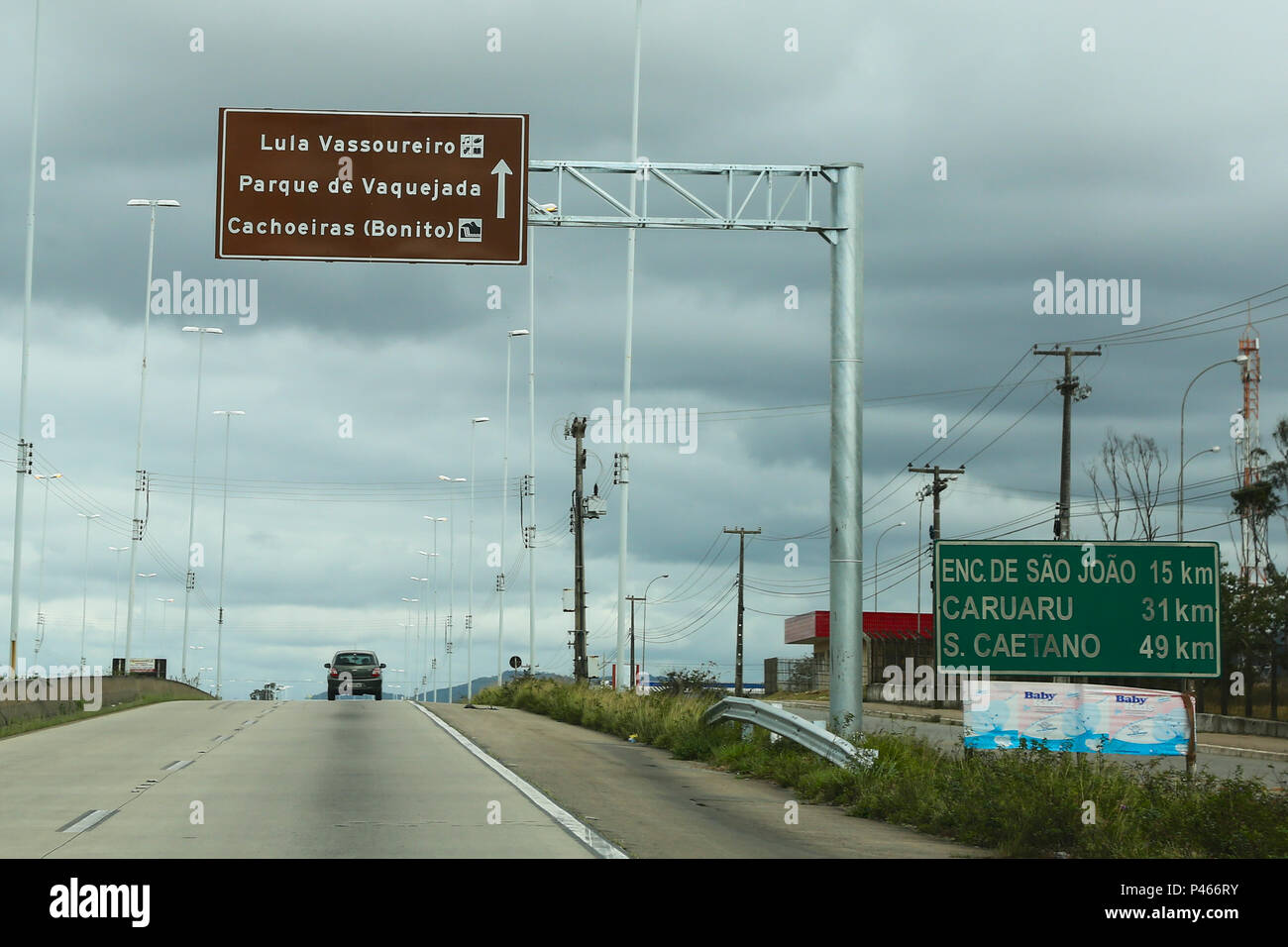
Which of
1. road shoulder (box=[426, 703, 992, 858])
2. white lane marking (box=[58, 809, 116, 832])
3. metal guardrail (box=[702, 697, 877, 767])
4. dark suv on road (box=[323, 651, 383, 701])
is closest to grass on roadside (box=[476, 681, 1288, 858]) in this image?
metal guardrail (box=[702, 697, 877, 767])

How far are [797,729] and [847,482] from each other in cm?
330

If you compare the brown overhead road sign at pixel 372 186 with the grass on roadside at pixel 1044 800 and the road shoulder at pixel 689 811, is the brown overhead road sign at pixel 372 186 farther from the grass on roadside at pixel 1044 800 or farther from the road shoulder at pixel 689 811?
the grass on roadside at pixel 1044 800

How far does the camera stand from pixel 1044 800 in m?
13.7

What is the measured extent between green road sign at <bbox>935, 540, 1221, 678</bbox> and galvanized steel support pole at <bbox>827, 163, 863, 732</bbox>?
4.55 ft

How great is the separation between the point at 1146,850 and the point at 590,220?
11.3m

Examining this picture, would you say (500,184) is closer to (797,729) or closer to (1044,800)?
(797,729)

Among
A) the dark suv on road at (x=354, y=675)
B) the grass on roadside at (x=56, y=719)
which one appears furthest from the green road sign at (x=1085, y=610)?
the dark suv on road at (x=354, y=675)

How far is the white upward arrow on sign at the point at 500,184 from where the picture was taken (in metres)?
20.4

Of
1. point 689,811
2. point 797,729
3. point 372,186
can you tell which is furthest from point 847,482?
point 372,186

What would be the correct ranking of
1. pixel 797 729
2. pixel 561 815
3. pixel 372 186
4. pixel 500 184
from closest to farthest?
pixel 561 815 → pixel 797 729 → pixel 372 186 → pixel 500 184

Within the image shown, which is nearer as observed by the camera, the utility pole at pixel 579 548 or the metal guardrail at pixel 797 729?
the metal guardrail at pixel 797 729

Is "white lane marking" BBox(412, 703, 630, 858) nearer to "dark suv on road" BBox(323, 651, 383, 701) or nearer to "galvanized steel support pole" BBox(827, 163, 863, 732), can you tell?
"galvanized steel support pole" BBox(827, 163, 863, 732)

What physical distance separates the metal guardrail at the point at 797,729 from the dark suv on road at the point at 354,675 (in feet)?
122
